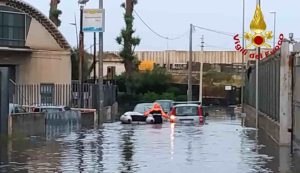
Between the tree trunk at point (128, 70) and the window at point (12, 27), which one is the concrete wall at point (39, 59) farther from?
the tree trunk at point (128, 70)

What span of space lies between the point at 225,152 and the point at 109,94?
103 feet

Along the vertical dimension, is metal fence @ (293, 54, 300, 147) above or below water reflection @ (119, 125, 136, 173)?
above

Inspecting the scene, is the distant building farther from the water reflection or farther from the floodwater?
the floodwater

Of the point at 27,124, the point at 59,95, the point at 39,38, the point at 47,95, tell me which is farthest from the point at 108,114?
the point at 27,124

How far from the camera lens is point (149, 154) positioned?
18.0 m

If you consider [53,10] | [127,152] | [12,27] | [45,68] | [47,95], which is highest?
[53,10]

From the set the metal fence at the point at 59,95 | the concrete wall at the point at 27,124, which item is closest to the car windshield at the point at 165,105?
the metal fence at the point at 59,95

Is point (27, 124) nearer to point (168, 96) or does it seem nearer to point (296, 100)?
point (296, 100)

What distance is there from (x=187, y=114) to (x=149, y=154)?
1556 centimetres

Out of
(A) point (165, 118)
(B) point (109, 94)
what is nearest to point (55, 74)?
(B) point (109, 94)

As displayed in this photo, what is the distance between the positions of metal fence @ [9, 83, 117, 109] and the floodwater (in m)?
8.88

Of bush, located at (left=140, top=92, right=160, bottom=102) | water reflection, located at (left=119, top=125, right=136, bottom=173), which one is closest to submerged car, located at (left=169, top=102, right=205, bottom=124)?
water reflection, located at (left=119, top=125, right=136, bottom=173)

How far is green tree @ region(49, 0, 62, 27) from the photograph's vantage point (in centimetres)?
6188

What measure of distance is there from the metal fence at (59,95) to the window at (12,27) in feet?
33.4
